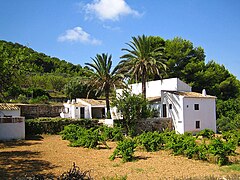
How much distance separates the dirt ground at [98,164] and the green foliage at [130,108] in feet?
31.1

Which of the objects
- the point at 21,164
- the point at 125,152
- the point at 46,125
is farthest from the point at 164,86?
the point at 21,164

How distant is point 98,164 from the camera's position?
13.8 meters

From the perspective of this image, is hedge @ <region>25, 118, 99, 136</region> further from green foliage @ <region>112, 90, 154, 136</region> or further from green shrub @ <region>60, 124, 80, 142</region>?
green foliage @ <region>112, 90, 154, 136</region>

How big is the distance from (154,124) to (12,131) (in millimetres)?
14556

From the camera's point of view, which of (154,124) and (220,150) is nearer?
(220,150)

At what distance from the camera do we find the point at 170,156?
53.5 feet

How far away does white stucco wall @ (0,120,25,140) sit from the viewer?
22797 mm

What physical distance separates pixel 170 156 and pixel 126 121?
12.4 m

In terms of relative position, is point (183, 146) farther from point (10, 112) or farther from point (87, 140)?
point (10, 112)

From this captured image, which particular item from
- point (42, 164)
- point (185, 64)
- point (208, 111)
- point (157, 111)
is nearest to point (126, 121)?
point (157, 111)

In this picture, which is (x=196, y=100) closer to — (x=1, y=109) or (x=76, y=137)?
(x=76, y=137)

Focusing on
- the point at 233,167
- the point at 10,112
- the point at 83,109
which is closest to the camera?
the point at 233,167

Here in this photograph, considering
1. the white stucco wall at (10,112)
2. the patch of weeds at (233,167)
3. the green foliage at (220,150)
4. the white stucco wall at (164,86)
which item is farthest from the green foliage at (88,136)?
the white stucco wall at (164,86)

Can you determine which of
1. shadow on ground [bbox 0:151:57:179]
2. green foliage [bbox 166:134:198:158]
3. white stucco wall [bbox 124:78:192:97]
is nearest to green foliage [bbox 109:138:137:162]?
green foliage [bbox 166:134:198:158]
